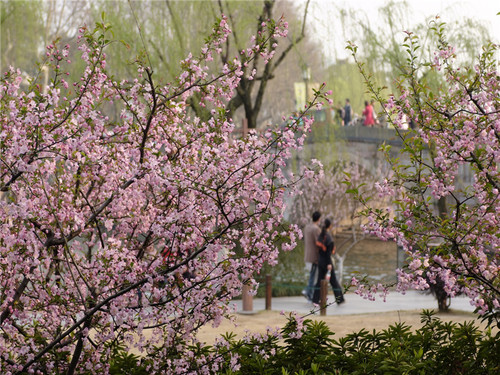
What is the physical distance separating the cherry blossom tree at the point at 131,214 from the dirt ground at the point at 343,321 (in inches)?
214

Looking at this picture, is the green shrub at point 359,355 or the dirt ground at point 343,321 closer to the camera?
the green shrub at point 359,355

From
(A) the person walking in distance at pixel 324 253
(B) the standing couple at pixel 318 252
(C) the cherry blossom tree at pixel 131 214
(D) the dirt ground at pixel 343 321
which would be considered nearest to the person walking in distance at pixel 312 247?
(B) the standing couple at pixel 318 252

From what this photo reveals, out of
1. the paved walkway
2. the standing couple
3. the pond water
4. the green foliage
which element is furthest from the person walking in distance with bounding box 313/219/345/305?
the green foliage

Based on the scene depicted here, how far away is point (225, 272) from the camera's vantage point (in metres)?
5.34

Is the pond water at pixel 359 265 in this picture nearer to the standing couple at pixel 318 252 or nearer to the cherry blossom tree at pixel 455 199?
the standing couple at pixel 318 252

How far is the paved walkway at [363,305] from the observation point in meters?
14.6

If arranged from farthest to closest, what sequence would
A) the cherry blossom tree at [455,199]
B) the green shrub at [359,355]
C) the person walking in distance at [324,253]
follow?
1. the person walking in distance at [324,253]
2. the cherry blossom tree at [455,199]
3. the green shrub at [359,355]

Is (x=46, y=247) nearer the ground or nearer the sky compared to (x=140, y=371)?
nearer the sky

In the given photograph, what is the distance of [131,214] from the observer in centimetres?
621

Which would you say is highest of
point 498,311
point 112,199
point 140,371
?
point 112,199

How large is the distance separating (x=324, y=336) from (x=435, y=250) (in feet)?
3.71

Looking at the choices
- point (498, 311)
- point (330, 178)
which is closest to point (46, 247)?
point (498, 311)

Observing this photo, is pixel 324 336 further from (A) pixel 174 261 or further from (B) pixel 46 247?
(B) pixel 46 247

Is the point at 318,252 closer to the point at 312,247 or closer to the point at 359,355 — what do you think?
the point at 312,247
